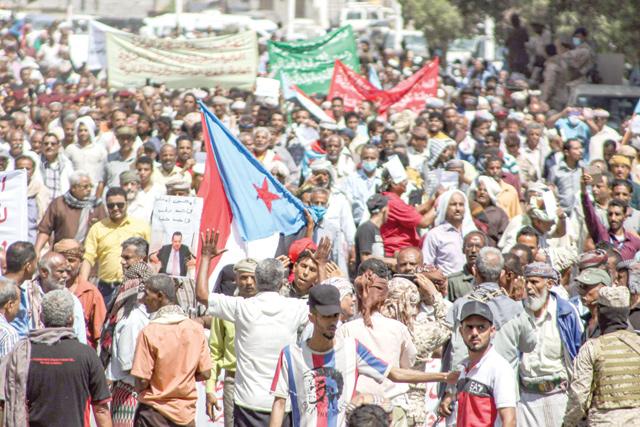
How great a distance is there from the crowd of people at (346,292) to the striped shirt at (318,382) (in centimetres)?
1

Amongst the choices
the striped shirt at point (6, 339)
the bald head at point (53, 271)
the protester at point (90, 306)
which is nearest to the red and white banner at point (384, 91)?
the protester at point (90, 306)

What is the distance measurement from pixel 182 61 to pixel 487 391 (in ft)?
55.9

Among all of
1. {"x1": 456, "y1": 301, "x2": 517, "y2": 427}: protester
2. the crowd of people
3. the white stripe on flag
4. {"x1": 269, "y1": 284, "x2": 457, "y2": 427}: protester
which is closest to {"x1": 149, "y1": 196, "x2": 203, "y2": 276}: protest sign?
the crowd of people

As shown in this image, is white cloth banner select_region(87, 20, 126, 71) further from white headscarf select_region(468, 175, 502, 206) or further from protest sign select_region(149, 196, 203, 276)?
protest sign select_region(149, 196, 203, 276)

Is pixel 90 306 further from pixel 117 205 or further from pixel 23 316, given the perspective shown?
pixel 117 205

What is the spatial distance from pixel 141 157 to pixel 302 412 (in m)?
7.35

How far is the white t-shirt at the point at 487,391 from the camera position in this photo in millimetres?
7723

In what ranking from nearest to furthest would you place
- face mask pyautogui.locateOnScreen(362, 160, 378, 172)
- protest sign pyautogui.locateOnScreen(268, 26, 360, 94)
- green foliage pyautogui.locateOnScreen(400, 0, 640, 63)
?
face mask pyautogui.locateOnScreen(362, 160, 378, 172), protest sign pyautogui.locateOnScreen(268, 26, 360, 94), green foliage pyautogui.locateOnScreen(400, 0, 640, 63)

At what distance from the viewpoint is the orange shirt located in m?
8.84

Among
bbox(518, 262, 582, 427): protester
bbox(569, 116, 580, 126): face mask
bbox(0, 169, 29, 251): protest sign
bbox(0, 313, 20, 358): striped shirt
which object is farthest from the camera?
bbox(569, 116, 580, 126): face mask

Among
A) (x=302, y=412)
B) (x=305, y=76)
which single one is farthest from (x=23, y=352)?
(x=305, y=76)

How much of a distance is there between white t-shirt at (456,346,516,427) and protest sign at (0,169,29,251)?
16.9ft

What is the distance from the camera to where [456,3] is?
1334 inches

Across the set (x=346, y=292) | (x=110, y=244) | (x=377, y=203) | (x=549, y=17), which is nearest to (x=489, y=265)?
A: (x=346, y=292)
